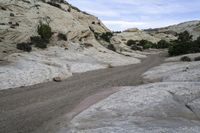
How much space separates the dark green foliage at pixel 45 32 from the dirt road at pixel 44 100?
54.1 ft

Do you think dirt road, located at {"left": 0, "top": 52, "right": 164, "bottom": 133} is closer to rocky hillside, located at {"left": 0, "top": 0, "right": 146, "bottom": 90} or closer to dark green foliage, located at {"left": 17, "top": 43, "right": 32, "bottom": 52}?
rocky hillside, located at {"left": 0, "top": 0, "right": 146, "bottom": 90}

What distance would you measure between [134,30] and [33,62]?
Result: 10670 cm

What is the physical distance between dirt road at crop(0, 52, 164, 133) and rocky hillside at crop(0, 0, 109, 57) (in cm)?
1439

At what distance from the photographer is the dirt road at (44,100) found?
17.4 metres

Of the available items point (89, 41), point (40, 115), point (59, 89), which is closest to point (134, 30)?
point (89, 41)

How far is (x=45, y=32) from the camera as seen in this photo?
51.0 meters

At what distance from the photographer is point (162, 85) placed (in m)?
24.1

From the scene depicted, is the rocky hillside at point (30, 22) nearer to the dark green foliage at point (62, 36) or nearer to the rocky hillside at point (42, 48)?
the rocky hillside at point (42, 48)

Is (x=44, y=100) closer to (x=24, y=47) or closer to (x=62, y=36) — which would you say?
(x=24, y=47)

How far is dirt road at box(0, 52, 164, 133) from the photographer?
57.0 feet

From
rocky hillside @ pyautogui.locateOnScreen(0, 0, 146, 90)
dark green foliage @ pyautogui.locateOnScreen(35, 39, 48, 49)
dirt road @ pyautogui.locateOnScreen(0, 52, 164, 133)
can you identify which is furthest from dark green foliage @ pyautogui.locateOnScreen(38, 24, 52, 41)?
dirt road @ pyautogui.locateOnScreen(0, 52, 164, 133)

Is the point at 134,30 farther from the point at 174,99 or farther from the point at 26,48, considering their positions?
the point at 174,99

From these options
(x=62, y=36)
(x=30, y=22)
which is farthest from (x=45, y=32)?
(x=30, y=22)

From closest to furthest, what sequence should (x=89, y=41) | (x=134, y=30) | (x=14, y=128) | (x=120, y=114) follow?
(x=14, y=128) < (x=120, y=114) < (x=89, y=41) < (x=134, y=30)
